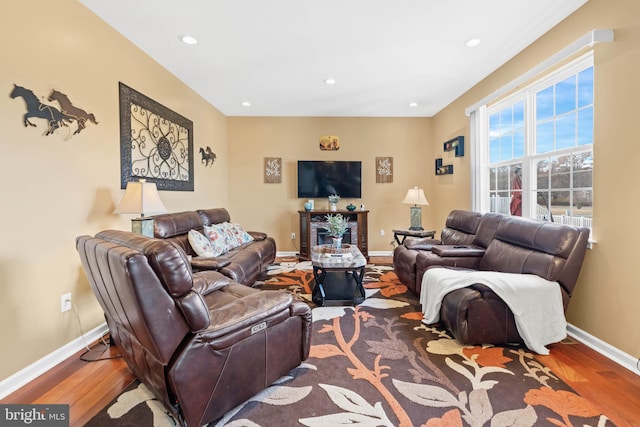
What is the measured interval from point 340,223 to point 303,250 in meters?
1.97

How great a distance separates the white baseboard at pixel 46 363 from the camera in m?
1.77

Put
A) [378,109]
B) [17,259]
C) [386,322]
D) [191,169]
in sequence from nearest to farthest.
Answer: [17,259], [386,322], [191,169], [378,109]

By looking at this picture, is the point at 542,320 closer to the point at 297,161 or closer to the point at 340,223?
the point at 340,223

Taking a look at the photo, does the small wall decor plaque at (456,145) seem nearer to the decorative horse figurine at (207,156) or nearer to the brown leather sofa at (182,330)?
the brown leather sofa at (182,330)

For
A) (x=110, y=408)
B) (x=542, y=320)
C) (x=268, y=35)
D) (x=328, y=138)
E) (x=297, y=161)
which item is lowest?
(x=110, y=408)

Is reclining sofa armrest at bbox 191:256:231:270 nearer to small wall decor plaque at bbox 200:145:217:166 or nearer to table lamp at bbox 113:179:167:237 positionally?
table lamp at bbox 113:179:167:237

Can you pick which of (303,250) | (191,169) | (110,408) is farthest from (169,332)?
(303,250)

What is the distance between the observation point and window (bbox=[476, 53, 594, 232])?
251cm

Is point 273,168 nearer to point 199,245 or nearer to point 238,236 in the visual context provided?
point 238,236

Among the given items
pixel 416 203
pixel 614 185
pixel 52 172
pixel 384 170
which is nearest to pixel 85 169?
pixel 52 172

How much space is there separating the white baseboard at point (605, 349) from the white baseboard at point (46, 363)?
4000 mm

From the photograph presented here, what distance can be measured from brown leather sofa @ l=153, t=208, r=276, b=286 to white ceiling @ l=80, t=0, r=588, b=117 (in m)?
1.84

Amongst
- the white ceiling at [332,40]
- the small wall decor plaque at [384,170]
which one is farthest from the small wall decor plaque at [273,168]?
the small wall decor plaque at [384,170]

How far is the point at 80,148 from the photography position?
2330 millimetres
